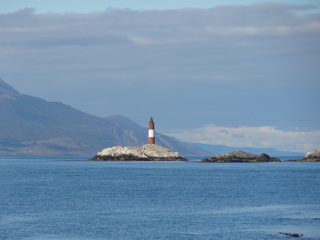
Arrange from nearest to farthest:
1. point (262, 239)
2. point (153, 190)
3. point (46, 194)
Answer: point (262, 239) < point (46, 194) < point (153, 190)

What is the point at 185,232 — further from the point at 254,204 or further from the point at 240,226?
the point at 254,204

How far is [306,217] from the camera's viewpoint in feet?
212

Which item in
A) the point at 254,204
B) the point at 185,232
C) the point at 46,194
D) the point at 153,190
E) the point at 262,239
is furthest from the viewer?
the point at 153,190

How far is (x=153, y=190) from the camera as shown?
9962 cm

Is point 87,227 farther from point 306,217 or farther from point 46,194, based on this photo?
point 46,194

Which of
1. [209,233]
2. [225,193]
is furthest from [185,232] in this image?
[225,193]

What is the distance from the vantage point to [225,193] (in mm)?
94125

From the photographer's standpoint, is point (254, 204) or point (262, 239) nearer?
point (262, 239)

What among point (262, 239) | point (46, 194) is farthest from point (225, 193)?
point (262, 239)

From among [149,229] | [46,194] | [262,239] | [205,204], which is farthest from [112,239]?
[46,194]

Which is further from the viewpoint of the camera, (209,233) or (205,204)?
(205,204)

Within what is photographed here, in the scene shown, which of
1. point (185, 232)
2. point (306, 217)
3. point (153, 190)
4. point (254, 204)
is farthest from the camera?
point (153, 190)

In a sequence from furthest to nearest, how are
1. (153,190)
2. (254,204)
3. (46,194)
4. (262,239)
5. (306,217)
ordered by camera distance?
(153,190) < (46,194) < (254,204) < (306,217) < (262,239)

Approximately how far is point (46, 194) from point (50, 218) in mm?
27901
